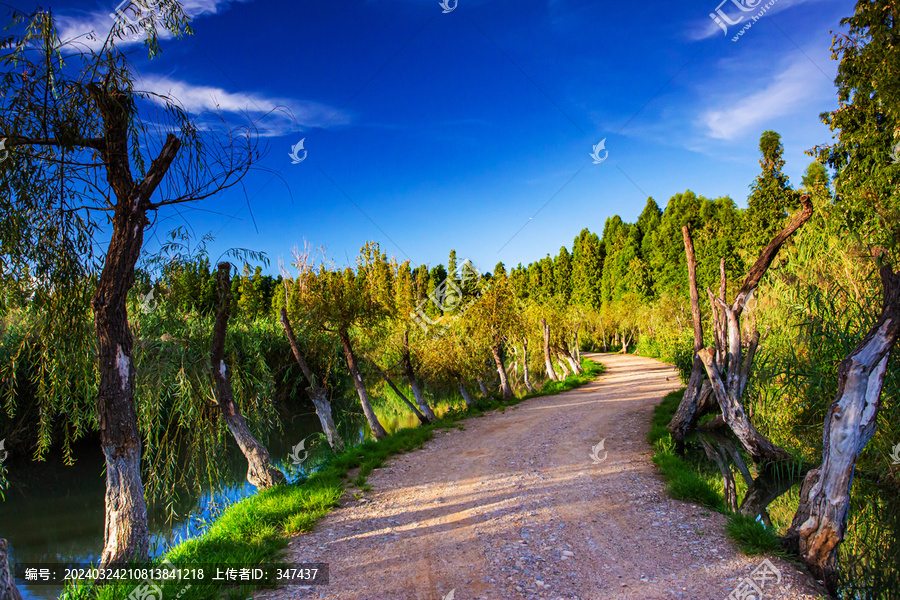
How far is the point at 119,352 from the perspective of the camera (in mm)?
4594

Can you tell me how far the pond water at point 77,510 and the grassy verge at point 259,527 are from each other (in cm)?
63

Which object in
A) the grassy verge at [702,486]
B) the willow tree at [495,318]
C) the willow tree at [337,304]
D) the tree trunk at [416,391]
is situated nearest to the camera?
the grassy verge at [702,486]

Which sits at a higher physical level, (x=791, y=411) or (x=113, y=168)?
(x=113, y=168)

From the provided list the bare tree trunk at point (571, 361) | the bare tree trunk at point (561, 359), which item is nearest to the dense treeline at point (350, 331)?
the bare tree trunk at point (571, 361)

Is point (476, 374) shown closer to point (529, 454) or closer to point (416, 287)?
point (416, 287)

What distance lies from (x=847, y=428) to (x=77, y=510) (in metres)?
13.8

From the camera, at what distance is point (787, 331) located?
375 inches

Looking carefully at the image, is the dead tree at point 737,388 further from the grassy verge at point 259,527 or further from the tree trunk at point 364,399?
the tree trunk at point 364,399

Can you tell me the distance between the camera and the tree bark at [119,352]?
178 inches

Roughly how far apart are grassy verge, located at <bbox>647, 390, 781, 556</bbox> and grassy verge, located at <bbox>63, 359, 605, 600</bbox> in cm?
518

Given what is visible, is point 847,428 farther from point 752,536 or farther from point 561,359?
point 561,359

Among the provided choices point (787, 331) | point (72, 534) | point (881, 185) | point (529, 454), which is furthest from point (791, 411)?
point (72, 534)

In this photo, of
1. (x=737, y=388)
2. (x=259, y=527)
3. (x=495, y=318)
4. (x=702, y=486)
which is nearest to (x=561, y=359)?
(x=495, y=318)

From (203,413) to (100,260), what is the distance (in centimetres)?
378
